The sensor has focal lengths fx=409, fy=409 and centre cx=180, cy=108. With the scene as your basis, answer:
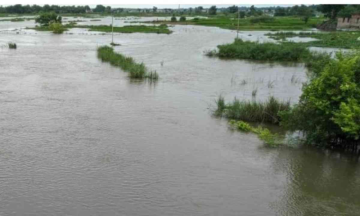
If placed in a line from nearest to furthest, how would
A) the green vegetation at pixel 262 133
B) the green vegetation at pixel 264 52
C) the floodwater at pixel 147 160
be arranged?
the floodwater at pixel 147 160
the green vegetation at pixel 262 133
the green vegetation at pixel 264 52

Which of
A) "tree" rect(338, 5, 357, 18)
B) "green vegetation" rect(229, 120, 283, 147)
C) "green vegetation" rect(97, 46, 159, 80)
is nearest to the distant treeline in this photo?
"tree" rect(338, 5, 357, 18)

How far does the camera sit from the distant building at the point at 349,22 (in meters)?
57.0

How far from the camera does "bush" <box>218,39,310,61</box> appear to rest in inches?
1135

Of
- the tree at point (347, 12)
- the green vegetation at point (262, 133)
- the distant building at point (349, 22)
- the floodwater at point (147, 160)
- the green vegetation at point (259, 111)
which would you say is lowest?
the floodwater at point (147, 160)

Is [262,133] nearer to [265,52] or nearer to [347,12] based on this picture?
[265,52]

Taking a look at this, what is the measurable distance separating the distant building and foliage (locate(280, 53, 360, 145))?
5075 cm

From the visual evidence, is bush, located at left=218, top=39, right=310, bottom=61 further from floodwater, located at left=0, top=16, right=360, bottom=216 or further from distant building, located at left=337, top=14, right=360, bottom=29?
distant building, located at left=337, top=14, right=360, bottom=29

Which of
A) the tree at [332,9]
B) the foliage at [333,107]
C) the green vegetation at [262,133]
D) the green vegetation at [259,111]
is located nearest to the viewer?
the foliage at [333,107]

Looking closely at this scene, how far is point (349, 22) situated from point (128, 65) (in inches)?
1778

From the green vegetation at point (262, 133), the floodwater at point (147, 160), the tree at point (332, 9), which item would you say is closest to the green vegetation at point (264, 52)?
the floodwater at point (147, 160)

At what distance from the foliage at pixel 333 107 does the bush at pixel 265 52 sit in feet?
Result: 57.7

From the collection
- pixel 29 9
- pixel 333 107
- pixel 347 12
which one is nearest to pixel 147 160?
pixel 333 107

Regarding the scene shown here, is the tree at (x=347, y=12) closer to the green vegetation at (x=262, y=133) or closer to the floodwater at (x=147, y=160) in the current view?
the floodwater at (x=147, y=160)

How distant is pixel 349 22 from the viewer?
5828 cm
